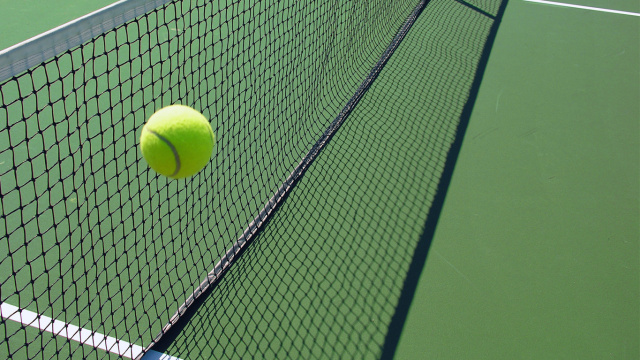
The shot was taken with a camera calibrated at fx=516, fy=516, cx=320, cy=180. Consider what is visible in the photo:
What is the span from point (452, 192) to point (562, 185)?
32.0 inches

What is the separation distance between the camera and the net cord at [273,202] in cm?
258

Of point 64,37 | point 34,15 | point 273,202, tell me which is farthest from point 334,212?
point 34,15

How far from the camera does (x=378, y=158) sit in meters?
3.67

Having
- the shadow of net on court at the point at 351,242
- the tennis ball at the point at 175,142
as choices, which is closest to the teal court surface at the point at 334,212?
the shadow of net on court at the point at 351,242

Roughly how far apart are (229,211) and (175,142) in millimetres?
1152

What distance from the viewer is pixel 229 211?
3088 millimetres

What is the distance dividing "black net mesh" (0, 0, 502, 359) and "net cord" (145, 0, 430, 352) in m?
0.04

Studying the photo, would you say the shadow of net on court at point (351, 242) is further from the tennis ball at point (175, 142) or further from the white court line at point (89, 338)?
the tennis ball at point (175, 142)

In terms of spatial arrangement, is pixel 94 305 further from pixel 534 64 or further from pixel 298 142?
pixel 534 64

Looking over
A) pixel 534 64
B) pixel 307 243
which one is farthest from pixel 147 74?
pixel 534 64

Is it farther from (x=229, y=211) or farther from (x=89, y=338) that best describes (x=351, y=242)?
(x=89, y=338)

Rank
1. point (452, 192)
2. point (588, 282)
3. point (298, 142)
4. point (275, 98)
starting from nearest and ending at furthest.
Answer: point (588, 282), point (452, 192), point (298, 142), point (275, 98)

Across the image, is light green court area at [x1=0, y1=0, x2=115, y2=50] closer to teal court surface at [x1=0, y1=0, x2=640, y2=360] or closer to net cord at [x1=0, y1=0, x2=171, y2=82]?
teal court surface at [x1=0, y1=0, x2=640, y2=360]

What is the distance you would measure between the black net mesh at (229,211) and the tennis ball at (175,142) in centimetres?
30
